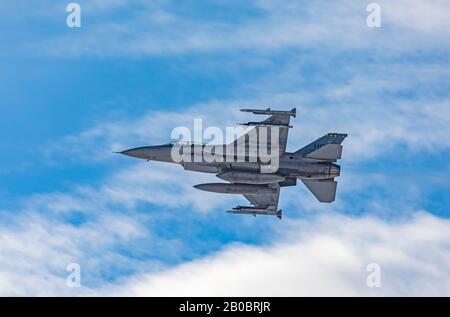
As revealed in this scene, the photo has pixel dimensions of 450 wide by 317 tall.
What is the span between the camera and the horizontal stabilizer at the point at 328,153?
90.2m

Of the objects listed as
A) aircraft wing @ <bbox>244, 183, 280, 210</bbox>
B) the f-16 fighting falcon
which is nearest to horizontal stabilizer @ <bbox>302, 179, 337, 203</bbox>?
the f-16 fighting falcon

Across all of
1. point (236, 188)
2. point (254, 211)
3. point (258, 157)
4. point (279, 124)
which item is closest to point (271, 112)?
point (279, 124)

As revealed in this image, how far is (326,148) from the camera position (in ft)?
296

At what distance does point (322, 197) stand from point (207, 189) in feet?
32.9

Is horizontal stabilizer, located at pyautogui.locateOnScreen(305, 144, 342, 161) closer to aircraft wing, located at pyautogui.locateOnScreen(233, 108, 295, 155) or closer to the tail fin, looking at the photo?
the tail fin

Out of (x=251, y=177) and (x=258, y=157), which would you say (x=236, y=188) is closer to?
(x=251, y=177)

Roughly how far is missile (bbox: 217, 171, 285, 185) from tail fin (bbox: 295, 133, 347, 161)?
285cm

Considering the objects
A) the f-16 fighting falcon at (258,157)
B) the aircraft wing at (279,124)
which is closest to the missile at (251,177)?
the f-16 fighting falcon at (258,157)

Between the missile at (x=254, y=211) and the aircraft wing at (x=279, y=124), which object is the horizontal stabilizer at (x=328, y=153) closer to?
the aircraft wing at (x=279, y=124)

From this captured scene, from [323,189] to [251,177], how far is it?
665 centimetres
